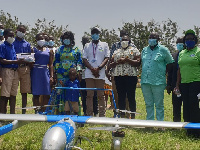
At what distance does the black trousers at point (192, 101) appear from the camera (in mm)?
6430

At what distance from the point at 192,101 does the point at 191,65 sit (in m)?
0.78

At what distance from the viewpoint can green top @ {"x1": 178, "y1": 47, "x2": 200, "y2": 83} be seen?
641cm

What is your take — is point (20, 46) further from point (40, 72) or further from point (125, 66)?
point (125, 66)

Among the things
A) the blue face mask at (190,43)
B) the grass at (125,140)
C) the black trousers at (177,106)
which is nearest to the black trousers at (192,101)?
the grass at (125,140)

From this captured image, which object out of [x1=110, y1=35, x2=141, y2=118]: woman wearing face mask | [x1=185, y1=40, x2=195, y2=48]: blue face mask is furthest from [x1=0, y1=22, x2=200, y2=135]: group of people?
[x1=185, y1=40, x2=195, y2=48]: blue face mask

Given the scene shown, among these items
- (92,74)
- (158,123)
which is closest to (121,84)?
(92,74)

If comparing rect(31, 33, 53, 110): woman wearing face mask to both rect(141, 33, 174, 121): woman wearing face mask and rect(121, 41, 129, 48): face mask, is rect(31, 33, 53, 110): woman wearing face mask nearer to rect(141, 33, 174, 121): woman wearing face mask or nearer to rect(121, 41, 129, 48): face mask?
rect(121, 41, 129, 48): face mask

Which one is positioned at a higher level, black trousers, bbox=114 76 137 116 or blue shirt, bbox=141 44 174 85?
blue shirt, bbox=141 44 174 85

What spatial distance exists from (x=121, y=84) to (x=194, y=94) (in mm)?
2250

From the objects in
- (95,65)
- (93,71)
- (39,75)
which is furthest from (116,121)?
(39,75)

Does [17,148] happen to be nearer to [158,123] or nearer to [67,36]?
[158,123]

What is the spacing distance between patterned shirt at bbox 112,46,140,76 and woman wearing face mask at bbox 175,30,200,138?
63.0 inches

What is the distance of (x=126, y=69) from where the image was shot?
26.3 feet

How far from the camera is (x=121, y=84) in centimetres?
815
